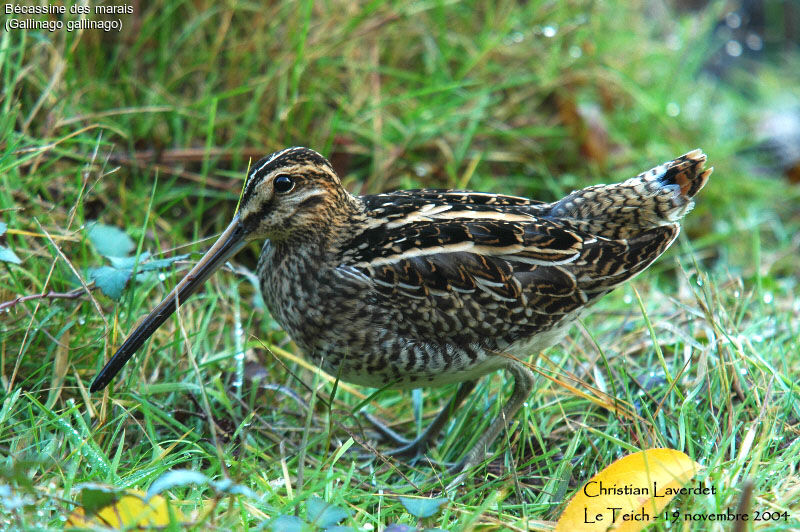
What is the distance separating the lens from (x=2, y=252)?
10.2 feet

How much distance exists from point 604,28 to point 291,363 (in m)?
3.70

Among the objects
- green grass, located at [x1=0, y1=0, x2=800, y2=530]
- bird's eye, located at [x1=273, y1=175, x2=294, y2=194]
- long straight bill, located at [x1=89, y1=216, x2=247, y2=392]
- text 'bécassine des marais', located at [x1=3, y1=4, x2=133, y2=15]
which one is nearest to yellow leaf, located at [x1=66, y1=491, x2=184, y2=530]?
green grass, located at [x1=0, y1=0, x2=800, y2=530]

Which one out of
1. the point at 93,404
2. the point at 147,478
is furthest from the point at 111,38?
the point at 147,478

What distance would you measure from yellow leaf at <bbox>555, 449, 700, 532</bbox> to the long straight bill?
1.54 meters

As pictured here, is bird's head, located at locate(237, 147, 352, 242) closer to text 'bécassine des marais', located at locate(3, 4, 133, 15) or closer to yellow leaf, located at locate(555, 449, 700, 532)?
yellow leaf, located at locate(555, 449, 700, 532)

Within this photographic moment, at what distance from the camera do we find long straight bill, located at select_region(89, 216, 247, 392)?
10.2 ft

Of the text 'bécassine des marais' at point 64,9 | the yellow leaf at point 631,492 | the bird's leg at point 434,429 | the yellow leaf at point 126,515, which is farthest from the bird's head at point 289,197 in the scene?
the text 'bécassine des marais' at point 64,9

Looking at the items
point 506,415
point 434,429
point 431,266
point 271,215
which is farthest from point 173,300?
point 506,415

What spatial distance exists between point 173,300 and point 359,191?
1.79 m

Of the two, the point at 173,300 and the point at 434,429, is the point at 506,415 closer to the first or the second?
the point at 434,429

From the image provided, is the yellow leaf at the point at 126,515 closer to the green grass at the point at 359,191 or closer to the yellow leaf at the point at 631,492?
the green grass at the point at 359,191

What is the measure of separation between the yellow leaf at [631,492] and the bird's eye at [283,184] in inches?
59.5

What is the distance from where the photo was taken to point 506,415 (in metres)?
3.45

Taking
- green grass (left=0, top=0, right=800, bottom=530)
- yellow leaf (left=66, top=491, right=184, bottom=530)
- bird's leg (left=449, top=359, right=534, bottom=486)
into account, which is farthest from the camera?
bird's leg (left=449, top=359, right=534, bottom=486)
